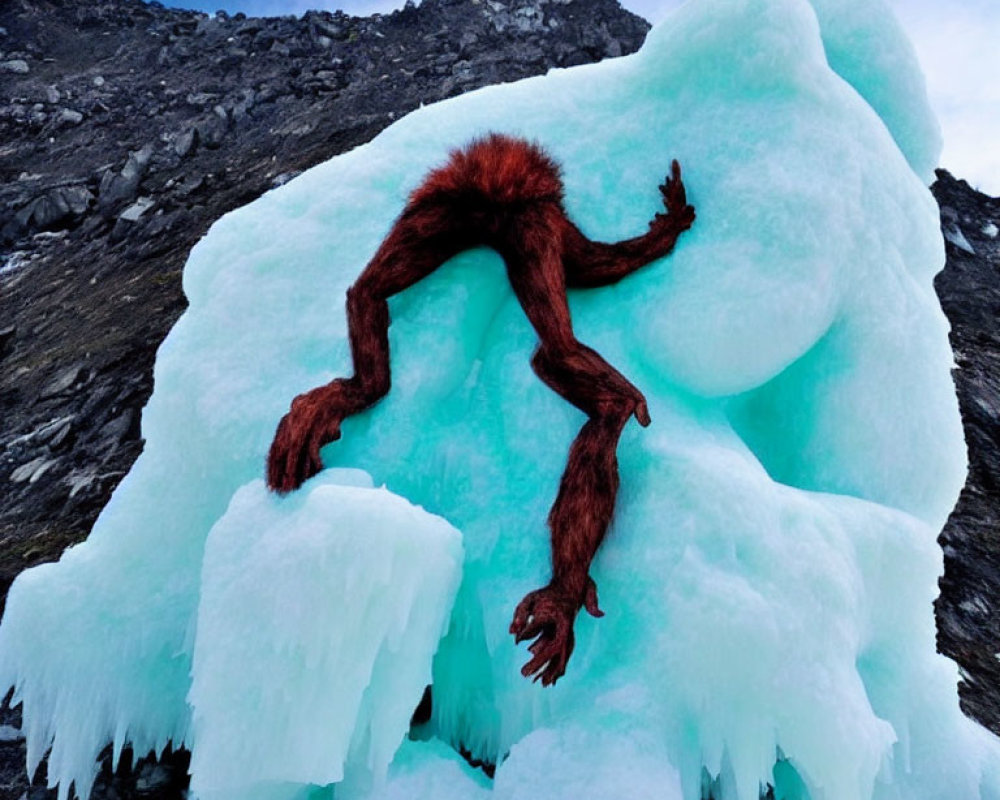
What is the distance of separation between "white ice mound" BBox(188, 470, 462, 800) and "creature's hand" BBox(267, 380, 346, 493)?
125mm

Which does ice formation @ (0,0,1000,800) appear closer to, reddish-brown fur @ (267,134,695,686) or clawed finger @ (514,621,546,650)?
reddish-brown fur @ (267,134,695,686)

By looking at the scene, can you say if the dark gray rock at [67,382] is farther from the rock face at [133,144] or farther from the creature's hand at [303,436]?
the creature's hand at [303,436]

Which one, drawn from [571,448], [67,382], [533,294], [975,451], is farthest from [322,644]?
[975,451]

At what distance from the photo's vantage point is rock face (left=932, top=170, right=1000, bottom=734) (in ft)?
13.8

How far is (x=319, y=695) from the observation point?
1765 millimetres

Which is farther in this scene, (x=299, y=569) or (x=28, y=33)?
(x=28, y=33)

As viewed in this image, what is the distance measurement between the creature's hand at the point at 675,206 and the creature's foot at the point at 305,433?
92cm

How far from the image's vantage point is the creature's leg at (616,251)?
220 centimetres

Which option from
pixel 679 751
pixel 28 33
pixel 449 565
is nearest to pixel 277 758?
pixel 449 565

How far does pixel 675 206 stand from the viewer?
2.27 meters

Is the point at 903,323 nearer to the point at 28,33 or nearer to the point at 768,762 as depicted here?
the point at 768,762

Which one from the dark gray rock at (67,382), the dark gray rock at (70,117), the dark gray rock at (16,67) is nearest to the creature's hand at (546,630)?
the dark gray rock at (67,382)

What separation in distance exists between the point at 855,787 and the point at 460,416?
121cm

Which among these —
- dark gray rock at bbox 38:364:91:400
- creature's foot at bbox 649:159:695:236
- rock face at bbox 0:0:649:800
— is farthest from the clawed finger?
dark gray rock at bbox 38:364:91:400
